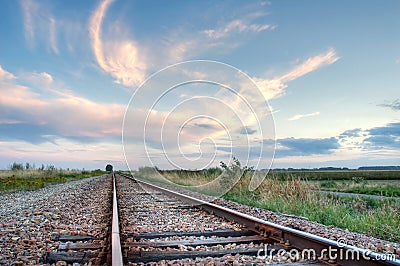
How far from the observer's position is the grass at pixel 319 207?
5.41 meters

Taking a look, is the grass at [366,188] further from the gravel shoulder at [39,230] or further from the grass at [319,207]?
the gravel shoulder at [39,230]

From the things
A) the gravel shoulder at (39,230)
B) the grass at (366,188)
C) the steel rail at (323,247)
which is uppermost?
the steel rail at (323,247)

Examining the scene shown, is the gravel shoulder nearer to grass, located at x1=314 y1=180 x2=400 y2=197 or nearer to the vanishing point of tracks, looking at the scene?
the vanishing point of tracks

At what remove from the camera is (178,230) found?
5039mm

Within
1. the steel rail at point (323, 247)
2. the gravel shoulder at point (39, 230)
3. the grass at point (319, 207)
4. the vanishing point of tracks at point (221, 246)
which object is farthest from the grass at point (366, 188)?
the gravel shoulder at point (39, 230)

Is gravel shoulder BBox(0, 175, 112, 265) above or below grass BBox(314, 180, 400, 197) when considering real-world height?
above

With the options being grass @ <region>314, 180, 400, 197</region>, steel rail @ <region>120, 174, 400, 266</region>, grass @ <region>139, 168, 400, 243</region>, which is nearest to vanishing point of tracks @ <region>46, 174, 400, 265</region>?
steel rail @ <region>120, 174, 400, 266</region>

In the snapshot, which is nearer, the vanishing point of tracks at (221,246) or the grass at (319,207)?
the vanishing point of tracks at (221,246)

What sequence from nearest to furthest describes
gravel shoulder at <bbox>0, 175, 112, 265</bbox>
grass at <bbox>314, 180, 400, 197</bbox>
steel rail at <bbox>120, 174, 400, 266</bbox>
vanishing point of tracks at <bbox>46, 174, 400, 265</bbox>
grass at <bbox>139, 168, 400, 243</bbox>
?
steel rail at <bbox>120, 174, 400, 266</bbox>
vanishing point of tracks at <bbox>46, 174, 400, 265</bbox>
gravel shoulder at <bbox>0, 175, 112, 265</bbox>
grass at <bbox>139, 168, 400, 243</bbox>
grass at <bbox>314, 180, 400, 197</bbox>

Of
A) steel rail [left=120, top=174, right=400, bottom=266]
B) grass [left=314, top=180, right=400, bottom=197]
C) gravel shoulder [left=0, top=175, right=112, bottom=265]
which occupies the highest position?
steel rail [left=120, top=174, right=400, bottom=266]

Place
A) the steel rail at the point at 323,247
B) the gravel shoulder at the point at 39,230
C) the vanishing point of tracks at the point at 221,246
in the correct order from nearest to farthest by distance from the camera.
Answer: the steel rail at the point at 323,247
the vanishing point of tracks at the point at 221,246
the gravel shoulder at the point at 39,230

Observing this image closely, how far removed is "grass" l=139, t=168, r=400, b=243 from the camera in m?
5.41

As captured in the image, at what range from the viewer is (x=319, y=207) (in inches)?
284

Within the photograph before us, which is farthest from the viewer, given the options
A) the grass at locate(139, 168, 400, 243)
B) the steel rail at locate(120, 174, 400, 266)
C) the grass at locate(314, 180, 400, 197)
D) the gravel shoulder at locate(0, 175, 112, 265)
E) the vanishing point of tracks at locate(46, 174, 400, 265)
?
the grass at locate(314, 180, 400, 197)
